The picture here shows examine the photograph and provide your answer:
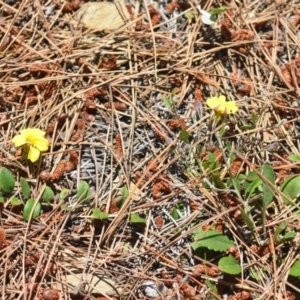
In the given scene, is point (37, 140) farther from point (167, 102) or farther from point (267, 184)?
point (267, 184)

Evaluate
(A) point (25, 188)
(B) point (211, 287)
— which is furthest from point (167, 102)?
(B) point (211, 287)

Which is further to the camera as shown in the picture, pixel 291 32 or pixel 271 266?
pixel 291 32

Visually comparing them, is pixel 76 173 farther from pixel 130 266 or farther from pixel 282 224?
pixel 282 224

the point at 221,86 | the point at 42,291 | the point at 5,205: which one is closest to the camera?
the point at 42,291

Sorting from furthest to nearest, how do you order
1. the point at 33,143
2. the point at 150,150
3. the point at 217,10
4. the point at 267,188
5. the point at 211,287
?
1. the point at 217,10
2. the point at 150,150
3. the point at 33,143
4. the point at 267,188
5. the point at 211,287

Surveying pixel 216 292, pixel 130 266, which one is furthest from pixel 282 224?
pixel 130 266

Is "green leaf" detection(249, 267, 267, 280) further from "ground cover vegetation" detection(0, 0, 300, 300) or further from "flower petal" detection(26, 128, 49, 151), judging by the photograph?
"flower petal" detection(26, 128, 49, 151)
